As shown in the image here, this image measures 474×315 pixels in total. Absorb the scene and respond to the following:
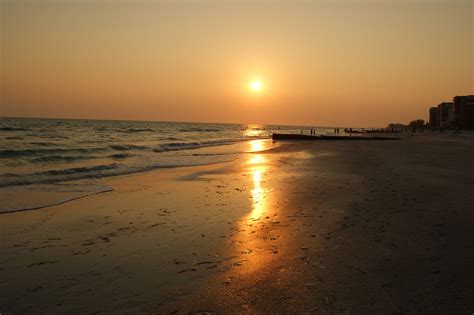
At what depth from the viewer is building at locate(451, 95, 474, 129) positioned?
13019 centimetres

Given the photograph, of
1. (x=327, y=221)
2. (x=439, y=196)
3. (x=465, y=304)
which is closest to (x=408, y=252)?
(x=465, y=304)

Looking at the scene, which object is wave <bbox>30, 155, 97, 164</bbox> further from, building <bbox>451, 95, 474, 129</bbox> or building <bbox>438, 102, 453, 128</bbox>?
building <bbox>438, 102, 453, 128</bbox>

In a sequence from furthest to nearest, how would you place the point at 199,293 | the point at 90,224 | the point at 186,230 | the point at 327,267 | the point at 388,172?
the point at 388,172 → the point at 90,224 → the point at 186,230 → the point at 327,267 → the point at 199,293

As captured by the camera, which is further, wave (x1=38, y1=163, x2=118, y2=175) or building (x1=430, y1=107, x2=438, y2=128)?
building (x1=430, y1=107, x2=438, y2=128)

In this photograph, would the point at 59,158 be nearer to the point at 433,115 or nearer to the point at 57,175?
the point at 57,175

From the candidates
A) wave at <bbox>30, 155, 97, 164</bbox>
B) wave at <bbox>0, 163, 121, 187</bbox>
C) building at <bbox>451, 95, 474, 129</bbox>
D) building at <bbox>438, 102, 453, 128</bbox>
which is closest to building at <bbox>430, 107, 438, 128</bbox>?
building at <bbox>438, 102, 453, 128</bbox>

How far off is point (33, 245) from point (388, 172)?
47.6 feet

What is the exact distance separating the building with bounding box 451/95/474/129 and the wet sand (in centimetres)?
14747

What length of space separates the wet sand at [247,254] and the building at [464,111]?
484 ft

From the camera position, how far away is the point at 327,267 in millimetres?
4930

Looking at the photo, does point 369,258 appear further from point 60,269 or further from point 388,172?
point 388,172

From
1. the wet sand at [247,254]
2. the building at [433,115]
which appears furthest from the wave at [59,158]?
the building at [433,115]

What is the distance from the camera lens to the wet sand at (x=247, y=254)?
13.4 feet

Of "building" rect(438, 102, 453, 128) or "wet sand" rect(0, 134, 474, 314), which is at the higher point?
"building" rect(438, 102, 453, 128)
